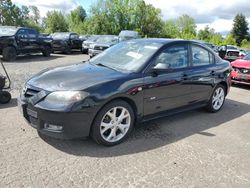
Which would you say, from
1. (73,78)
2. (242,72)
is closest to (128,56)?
(73,78)

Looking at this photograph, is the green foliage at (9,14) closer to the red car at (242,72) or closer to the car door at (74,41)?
the car door at (74,41)

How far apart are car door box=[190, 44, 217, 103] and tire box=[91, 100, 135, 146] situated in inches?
66.7

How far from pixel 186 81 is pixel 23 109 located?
2.86 meters

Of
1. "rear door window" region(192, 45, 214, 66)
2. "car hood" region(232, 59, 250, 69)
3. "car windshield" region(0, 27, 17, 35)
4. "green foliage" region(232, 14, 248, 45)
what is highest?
"green foliage" region(232, 14, 248, 45)

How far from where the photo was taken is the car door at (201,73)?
211 inches

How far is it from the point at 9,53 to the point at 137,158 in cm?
1128

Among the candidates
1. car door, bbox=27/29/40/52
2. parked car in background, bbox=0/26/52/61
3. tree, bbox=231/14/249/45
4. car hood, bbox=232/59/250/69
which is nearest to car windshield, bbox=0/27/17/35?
parked car in background, bbox=0/26/52/61

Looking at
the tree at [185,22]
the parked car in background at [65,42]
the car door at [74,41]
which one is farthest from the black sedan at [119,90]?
the tree at [185,22]

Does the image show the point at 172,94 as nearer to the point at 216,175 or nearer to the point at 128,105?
the point at 128,105

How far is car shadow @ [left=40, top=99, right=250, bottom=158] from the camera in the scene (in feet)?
12.8

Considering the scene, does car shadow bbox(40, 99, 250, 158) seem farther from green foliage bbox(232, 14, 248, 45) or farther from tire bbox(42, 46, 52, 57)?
green foliage bbox(232, 14, 248, 45)

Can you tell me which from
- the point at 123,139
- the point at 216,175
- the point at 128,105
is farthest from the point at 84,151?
the point at 216,175

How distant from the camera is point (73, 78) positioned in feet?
13.1

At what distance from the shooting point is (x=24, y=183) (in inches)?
119
